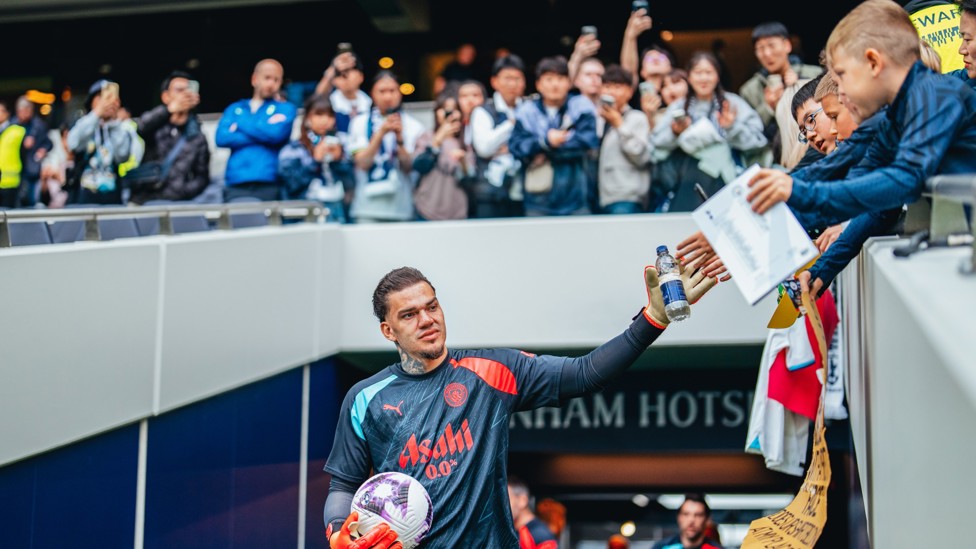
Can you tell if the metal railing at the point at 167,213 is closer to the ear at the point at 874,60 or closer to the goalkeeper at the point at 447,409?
the goalkeeper at the point at 447,409

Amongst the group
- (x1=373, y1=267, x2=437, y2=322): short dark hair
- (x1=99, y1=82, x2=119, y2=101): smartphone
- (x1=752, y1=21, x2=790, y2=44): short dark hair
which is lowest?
(x1=373, y1=267, x2=437, y2=322): short dark hair

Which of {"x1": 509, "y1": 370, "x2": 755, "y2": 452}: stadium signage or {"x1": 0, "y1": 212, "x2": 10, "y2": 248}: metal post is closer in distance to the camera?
{"x1": 0, "y1": 212, "x2": 10, "y2": 248}: metal post

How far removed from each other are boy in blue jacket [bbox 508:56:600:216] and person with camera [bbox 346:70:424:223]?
98 cm

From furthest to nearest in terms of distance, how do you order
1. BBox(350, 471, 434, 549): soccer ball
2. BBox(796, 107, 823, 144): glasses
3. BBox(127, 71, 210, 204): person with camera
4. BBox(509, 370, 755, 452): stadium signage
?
BBox(509, 370, 755, 452): stadium signage, BBox(127, 71, 210, 204): person with camera, BBox(796, 107, 823, 144): glasses, BBox(350, 471, 434, 549): soccer ball

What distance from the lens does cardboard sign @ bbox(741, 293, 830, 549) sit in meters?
3.64

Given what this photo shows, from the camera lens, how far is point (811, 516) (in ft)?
12.0

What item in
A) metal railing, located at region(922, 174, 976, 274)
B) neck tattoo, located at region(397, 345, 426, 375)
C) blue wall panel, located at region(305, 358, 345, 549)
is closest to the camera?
metal railing, located at region(922, 174, 976, 274)

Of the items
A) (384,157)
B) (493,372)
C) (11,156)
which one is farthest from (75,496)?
(11,156)

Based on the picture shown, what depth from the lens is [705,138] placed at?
23.1 feet

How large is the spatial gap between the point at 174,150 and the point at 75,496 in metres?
3.88

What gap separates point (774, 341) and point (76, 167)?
583 cm

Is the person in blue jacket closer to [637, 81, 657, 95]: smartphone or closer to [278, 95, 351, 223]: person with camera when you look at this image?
[278, 95, 351, 223]: person with camera

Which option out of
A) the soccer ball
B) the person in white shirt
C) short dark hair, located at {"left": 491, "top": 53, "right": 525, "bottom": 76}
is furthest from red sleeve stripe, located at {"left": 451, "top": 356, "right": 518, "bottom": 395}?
short dark hair, located at {"left": 491, "top": 53, "right": 525, "bottom": 76}

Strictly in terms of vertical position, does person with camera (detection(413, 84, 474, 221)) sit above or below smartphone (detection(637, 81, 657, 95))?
below
